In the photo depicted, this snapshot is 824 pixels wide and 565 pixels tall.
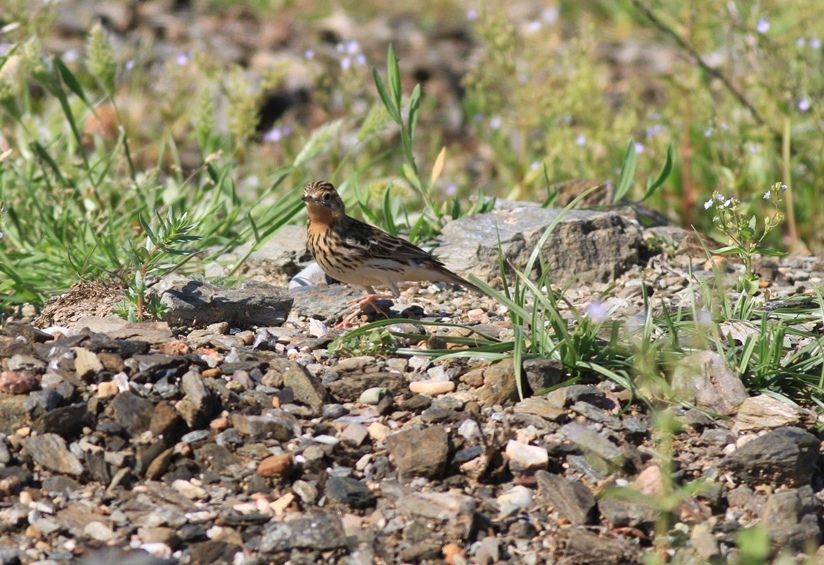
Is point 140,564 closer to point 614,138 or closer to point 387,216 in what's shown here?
point 387,216

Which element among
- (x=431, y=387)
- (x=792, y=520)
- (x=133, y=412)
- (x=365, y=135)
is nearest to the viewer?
(x=792, y=520)

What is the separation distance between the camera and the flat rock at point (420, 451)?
169 inches

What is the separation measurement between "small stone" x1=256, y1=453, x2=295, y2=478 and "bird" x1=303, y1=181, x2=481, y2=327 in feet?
3.95

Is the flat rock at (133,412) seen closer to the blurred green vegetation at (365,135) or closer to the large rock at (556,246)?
the blurred green vegetation at (365,135)

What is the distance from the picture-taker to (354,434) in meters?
4.45

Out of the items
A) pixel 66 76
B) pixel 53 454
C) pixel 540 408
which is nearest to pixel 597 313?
pixel 540 408

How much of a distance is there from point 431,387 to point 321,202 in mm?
1280

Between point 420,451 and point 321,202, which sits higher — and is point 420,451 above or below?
below

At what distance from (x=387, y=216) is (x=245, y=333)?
135 cm

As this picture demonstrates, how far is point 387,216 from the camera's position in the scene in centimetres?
632

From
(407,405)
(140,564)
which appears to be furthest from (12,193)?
(140,564)

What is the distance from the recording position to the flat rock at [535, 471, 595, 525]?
413 centimetres

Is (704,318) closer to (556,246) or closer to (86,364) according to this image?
(556,246)

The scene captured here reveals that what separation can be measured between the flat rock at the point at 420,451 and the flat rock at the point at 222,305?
117 cm
